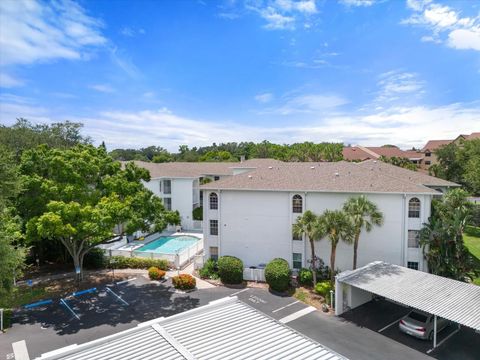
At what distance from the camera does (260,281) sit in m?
25.6

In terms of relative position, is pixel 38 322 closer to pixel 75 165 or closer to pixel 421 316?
pixel 75 165

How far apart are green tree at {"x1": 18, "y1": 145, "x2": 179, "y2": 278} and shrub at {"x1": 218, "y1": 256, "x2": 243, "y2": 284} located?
5.29 meters

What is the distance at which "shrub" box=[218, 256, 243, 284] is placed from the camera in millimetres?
24781

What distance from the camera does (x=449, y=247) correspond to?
21.4 meters

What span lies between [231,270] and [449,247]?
15.5m

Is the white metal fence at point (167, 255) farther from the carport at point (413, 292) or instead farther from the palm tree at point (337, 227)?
the carport at point (413, 292)

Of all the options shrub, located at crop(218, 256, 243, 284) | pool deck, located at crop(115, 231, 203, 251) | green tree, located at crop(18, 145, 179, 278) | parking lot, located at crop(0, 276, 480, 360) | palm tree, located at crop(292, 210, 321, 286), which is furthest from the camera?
pool deck, located at crop(115, 231, 203, 251)

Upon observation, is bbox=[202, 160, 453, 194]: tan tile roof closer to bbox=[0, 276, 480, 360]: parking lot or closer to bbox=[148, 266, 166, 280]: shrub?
bbox=[148, 266, 166, 280]: shrub

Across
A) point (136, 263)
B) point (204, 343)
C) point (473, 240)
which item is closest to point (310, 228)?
point (204, 343)

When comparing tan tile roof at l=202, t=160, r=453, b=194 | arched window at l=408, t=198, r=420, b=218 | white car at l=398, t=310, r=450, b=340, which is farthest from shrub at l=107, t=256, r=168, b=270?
arched window at l=408, t=198, r=420, b=218

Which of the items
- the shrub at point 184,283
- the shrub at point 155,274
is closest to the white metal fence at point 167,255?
the shrub at point 155,274

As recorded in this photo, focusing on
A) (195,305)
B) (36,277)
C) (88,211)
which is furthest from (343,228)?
(36,277)

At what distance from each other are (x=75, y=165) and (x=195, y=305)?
12874 mm

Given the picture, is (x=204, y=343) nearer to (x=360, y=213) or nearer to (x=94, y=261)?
(x=360, y=213)
